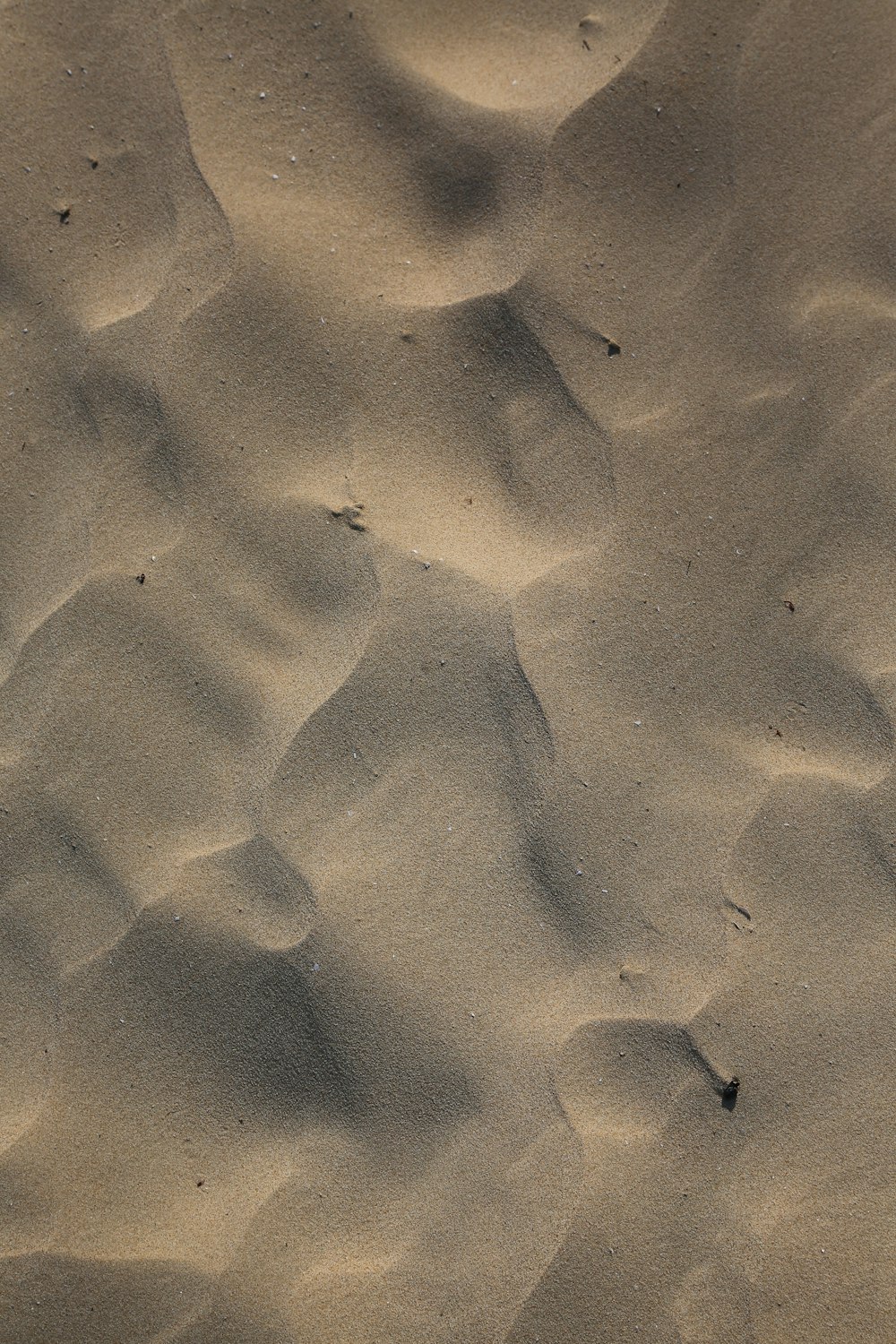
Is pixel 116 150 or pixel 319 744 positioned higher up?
pixel 116 150

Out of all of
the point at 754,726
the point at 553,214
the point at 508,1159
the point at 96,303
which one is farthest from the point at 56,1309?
the point at 553,214

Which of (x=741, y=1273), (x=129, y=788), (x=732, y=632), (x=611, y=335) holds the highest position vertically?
(x=611, y=335)

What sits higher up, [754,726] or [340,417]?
[340,417]

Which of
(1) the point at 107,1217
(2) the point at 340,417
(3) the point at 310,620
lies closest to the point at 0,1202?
(1) the point at 107,1217

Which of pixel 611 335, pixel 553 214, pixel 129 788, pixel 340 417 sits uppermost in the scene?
pixel 553 214

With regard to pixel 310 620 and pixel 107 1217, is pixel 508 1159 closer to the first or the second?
pixel 107 1217

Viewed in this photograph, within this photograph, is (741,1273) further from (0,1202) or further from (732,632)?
(0,1202)
